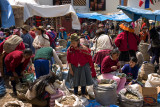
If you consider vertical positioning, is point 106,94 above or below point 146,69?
above

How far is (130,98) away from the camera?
3.49 meters

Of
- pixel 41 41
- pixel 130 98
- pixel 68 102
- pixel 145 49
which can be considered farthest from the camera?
pixel 145 49

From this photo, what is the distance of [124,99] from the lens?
11.4 feet

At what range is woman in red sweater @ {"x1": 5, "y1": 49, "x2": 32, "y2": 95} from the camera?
3796 mm

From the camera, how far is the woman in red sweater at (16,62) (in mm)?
3796

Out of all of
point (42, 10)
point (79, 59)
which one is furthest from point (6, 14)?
point (79, 59)

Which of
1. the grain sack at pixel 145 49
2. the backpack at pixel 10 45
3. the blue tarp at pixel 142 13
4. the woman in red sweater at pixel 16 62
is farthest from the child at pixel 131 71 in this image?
the grain sack at pixel 145 49

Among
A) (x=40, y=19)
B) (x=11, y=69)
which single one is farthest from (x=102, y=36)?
(x=40, y=19)

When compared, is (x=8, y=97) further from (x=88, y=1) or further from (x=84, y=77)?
(x=88, y=1)

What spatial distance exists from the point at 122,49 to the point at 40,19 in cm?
1156

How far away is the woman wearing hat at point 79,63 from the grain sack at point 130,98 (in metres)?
0.73

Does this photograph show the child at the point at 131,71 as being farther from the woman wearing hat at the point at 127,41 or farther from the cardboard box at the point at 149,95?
the woman wearing hat at the point at 127,41

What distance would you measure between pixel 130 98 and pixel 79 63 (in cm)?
127

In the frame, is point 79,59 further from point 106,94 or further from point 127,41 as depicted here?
point 127,41
